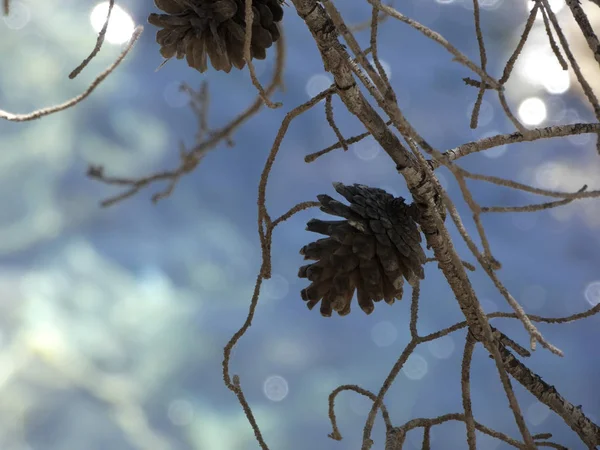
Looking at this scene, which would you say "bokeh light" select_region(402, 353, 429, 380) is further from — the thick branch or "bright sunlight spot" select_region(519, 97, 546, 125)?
the thick branch

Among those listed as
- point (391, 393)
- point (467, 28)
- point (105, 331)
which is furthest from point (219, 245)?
point (467, 28)

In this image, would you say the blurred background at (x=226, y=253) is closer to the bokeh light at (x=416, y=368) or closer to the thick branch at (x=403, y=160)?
the bokeh light at (x=416, y=368)

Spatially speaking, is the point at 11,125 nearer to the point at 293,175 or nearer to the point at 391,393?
the point at 293,175

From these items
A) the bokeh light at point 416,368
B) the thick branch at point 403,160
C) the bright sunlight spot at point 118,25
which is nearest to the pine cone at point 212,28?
the thick branch at point 403,160

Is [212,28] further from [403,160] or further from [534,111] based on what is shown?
[534,111]

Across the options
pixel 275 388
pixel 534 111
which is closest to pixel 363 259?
pixel 275 388
